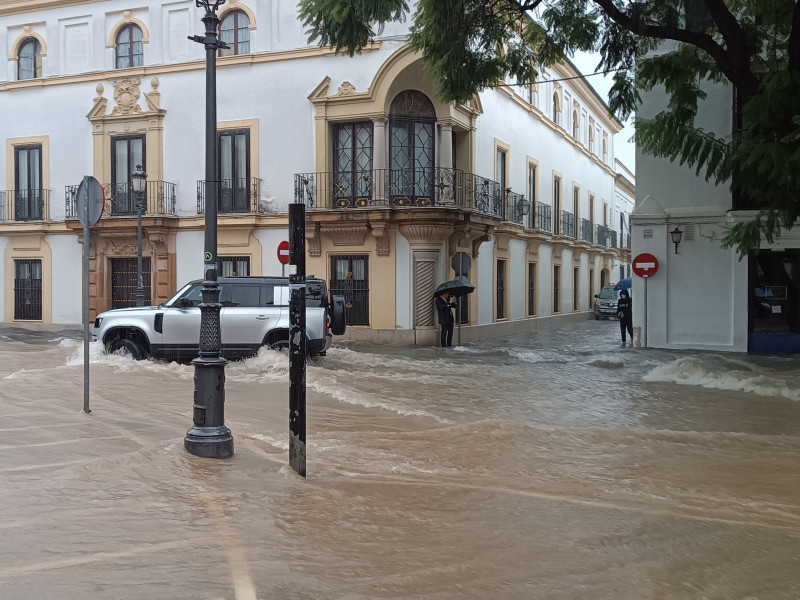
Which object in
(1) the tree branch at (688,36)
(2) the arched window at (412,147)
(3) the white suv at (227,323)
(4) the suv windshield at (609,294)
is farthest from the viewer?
(4) the suv windshield at (609,294)

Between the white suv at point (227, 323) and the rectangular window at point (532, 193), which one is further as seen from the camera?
the rectangular window at point (532, 193)

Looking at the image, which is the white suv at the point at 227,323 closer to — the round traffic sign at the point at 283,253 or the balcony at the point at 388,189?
the round traffic sign at the point at 283,253

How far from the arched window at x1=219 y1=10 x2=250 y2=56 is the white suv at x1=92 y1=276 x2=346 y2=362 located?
36.5 ft

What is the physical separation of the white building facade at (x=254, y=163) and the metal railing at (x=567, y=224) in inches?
225

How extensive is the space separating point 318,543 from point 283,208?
62.1ft

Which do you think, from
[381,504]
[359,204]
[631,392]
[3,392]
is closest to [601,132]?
[359,204]

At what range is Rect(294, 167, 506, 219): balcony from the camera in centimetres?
2208

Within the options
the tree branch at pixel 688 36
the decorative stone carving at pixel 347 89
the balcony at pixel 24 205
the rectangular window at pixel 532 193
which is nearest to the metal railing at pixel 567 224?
the rectangular window at pixel 532 193

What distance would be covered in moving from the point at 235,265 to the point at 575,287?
18971mm

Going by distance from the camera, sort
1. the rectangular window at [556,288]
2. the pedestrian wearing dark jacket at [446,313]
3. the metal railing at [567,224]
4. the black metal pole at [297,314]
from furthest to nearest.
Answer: the metal railing at [567,224] < the rectangular window at [556,288] < the pedestrian wearing dark jacket at [446,313] < the black metal pole at [297,314]

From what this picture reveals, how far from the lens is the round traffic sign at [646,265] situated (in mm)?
19219

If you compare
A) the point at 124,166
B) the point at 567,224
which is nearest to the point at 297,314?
the point at 124,166

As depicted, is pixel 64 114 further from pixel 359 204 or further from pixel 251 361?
pixel 251 361

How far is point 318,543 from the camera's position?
5273mm
